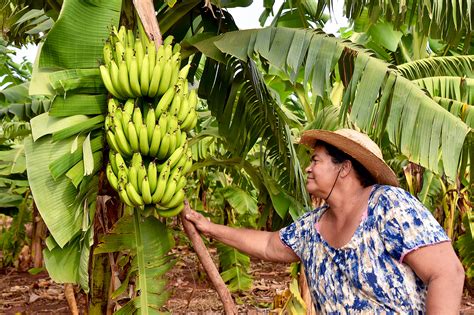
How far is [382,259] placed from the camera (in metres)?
1.82

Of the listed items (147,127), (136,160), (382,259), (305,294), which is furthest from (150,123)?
(305,294)

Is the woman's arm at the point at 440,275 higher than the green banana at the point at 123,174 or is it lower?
lower

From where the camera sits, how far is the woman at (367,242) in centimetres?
173

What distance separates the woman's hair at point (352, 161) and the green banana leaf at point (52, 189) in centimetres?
86

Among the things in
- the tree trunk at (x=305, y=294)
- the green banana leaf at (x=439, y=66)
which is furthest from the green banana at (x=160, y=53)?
the green banana leaf at (x=439, y=66)

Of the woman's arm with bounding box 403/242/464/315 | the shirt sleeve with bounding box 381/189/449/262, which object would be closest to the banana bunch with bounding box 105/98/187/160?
the shirt sleeve with bounding box 381/189/449/262

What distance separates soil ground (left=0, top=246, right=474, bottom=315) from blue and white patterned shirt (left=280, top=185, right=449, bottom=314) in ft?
10.6

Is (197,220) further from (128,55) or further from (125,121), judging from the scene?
(128,55)

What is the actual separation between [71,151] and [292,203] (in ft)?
4.38

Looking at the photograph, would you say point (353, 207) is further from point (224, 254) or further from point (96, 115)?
point (224, 254)

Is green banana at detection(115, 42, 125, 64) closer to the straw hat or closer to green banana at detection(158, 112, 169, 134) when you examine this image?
green banana at detection(158, 112, 169, 134)

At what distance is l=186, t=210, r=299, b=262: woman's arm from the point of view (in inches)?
91.0

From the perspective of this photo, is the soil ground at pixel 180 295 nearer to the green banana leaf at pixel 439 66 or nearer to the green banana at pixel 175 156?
the green banana leaf at pixel 439 66

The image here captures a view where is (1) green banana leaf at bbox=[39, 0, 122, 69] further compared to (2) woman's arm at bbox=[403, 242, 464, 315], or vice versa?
(1) green banana leaf at bbox=[39, 0, 122, 69]
